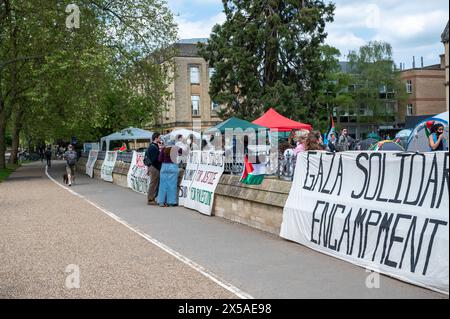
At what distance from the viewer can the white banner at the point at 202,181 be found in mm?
14031

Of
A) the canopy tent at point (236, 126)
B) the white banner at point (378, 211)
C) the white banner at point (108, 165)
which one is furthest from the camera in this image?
the white banner at point (108, 165)

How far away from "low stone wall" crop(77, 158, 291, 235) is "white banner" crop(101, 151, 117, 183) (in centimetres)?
1500

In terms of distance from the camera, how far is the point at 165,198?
16.3 meters

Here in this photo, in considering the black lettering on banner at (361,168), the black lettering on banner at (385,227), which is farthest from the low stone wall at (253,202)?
the black lettering on banner at (385,227)

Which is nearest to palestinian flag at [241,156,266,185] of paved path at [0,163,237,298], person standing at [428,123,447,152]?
paved path at [0,163,237,298]

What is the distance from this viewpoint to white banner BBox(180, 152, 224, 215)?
14.0 meters

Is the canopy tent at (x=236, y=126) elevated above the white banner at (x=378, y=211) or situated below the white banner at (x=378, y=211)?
above

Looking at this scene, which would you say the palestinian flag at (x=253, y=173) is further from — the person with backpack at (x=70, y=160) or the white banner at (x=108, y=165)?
the white banner at (x=108, y=165)

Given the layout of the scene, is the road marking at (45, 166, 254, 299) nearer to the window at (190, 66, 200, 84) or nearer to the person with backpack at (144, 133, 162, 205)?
the person with backpack at (144, 133, 162, 205)

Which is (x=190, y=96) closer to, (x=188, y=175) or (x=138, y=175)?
(x=138, y=175)

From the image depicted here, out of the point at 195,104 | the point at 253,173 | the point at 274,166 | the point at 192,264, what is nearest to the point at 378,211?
the point at 192,264

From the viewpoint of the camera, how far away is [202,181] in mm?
14805

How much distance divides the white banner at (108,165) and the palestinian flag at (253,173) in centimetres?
1642
